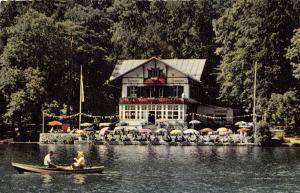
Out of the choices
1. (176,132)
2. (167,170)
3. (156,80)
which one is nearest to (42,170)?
(167,170)

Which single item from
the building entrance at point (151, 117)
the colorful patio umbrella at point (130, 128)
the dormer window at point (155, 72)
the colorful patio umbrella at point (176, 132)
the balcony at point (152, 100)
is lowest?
the colorful patio umbrella at point (176, 132)

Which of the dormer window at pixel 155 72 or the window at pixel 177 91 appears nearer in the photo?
the window at pixel 177 91

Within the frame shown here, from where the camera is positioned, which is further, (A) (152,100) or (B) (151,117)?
(B) (151,117)

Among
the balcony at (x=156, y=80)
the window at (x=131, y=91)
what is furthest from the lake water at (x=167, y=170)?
the window at (x=131, y=91)

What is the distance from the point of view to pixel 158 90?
11138 centimetres

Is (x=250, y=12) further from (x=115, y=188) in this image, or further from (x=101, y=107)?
(x=115, y=188)

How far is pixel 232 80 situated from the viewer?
103m

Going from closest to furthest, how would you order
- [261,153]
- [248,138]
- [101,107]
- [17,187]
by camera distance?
[17,187], [261,153], [248,138], [101,107]

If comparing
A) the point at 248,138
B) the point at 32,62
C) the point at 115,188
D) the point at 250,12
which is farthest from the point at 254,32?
the point at 115,188

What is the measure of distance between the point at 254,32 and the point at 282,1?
19.3 feet

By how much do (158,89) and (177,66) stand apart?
201 inches

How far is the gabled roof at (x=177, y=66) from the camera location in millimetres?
110750

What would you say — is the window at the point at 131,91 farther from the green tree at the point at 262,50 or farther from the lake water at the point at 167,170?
the lake water at the point at 167,170

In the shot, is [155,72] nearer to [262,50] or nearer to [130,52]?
[130,52]
